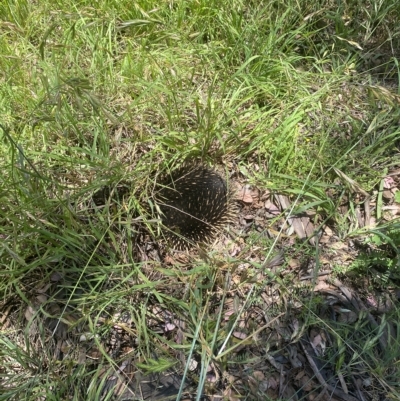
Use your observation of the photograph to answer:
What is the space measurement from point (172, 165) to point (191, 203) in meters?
0.20

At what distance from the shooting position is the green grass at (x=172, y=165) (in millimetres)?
1594

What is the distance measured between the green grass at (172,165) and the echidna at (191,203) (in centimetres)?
6

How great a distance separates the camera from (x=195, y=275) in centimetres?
172

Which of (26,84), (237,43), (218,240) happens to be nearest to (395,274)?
(218,240)

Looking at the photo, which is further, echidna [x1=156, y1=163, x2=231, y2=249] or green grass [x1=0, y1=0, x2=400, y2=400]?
echidna [x1=156, y1=163, x2=231, y2=249]

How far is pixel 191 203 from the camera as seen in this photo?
1.87 m

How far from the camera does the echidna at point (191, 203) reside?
185cm

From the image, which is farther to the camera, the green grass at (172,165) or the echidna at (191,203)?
the echidna at (191,203)

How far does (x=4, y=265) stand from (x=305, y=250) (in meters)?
1.23

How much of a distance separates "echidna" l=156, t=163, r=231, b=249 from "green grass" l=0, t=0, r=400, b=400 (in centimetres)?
6

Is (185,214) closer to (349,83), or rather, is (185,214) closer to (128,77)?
(128,77)

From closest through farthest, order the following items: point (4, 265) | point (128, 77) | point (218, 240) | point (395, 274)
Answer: point (4, 265) → point (395, 274) → point (218, 240) → point (128, 77)

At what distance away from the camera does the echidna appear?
1.85 metres

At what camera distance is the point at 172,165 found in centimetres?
194
